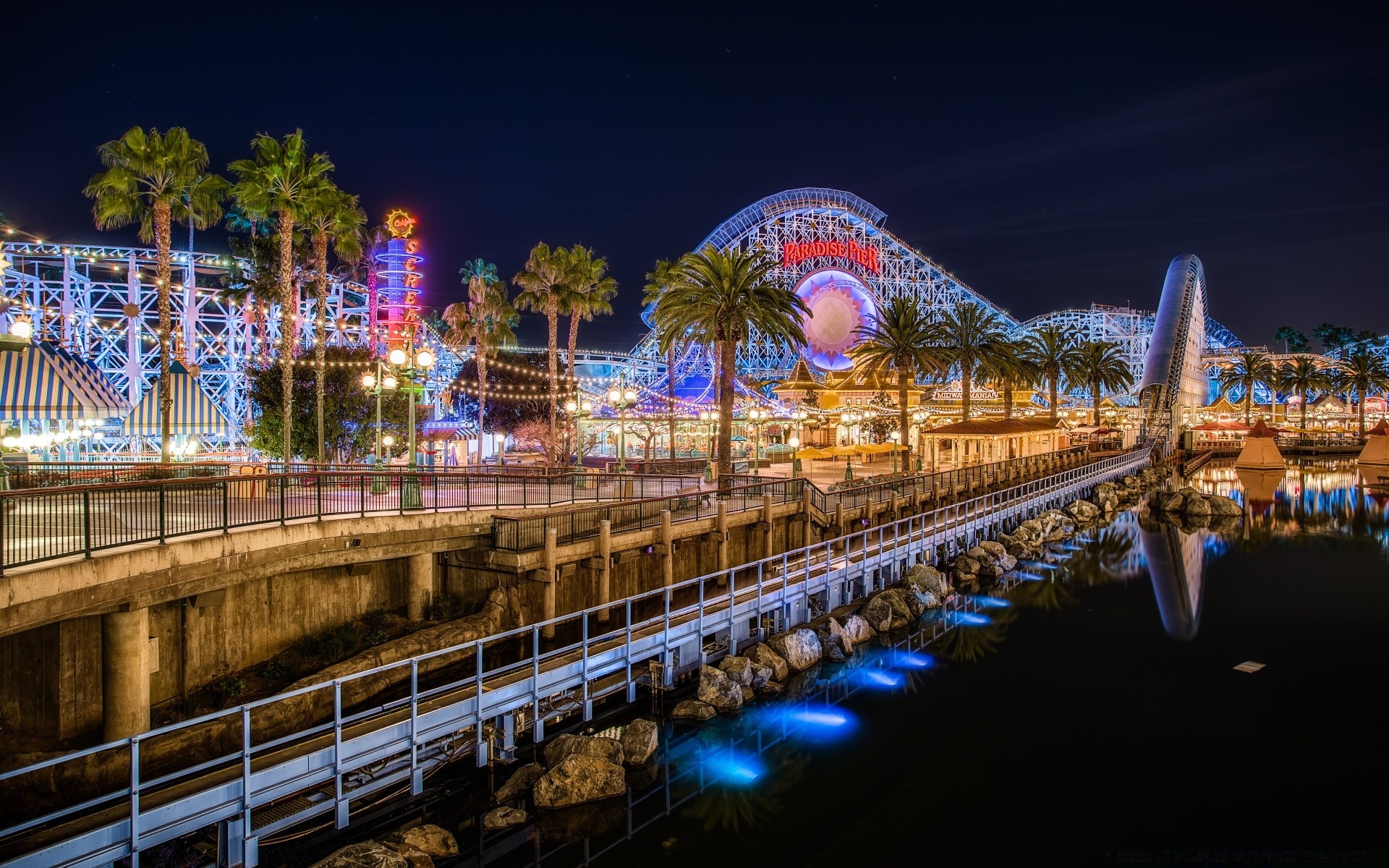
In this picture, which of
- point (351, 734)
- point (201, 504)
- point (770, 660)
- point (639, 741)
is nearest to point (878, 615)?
point (770, 660)

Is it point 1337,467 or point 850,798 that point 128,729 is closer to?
point 850,798

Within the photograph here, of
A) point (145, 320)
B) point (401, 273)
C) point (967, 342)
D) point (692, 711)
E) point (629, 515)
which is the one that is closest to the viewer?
point (692, 711)

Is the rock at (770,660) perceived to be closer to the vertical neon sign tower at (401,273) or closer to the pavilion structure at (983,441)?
the pavilion structure at (983,441)

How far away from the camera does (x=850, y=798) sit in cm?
1468

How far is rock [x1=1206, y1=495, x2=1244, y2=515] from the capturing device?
4975cm

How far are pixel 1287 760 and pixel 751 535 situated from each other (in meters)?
15.1

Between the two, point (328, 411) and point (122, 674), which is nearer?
point (122, 674)

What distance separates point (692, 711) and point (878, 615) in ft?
28.6

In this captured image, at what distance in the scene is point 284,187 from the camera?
1138 inches

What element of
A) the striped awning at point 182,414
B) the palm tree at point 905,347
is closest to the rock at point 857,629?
the palm tree at point 905,347

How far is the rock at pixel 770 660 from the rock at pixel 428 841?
8932mm

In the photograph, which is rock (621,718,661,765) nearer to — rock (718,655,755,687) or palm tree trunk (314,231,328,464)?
rock (718,655,755,687)

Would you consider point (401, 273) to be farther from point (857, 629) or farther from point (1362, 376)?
point (1362, 376)

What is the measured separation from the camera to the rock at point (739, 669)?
18562 millimetres
